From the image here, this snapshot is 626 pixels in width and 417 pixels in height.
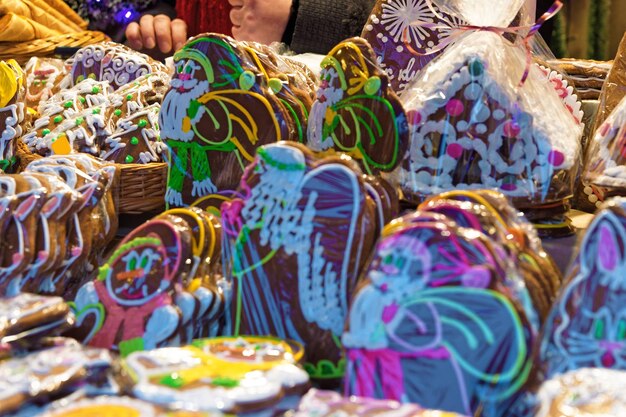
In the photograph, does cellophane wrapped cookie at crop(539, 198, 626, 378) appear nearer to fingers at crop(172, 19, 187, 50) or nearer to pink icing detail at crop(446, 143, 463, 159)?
pink icing detail at crop(446, 143, 463, 159)

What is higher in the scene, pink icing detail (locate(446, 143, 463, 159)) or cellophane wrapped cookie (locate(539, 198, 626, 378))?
pink icing detail (locate(446, 143, 463, 159))

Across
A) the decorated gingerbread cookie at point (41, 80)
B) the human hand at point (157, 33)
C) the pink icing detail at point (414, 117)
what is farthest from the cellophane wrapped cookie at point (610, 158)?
the human hand at point (157, 33)

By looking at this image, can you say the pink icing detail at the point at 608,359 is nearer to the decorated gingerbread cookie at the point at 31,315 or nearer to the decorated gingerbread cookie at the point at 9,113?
the decorated gingerbread cookie at the point at 31,315

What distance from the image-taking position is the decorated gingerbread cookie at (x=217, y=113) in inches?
49.3

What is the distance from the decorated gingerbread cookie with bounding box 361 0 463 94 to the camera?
1.63 metres

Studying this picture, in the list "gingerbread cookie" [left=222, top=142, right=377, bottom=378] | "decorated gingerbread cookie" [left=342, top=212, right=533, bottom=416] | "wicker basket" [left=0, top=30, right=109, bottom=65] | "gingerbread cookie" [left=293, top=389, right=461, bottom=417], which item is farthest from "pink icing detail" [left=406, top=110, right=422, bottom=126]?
"wicker basket" [left=0, top=30, right=109, bottom=65]

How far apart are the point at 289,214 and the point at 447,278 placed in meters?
0.24

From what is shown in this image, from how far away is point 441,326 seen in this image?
2.55 ft

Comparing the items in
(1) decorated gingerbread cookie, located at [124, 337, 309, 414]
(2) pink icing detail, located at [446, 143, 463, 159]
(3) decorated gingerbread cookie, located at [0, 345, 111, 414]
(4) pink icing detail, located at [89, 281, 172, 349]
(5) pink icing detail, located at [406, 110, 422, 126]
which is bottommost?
(4) pink icing detail, located at [89, 281, 172, 349]

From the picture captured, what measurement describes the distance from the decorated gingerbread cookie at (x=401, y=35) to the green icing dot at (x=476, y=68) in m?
0.39

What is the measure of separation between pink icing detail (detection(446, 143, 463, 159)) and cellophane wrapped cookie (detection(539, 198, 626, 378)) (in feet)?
1.54

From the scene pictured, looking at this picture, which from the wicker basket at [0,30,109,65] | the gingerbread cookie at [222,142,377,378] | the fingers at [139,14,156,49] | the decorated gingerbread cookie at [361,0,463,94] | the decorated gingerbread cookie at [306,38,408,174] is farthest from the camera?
the fingers at [139,14,156,49]

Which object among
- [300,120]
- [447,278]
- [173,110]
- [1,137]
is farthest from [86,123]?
[447,278]

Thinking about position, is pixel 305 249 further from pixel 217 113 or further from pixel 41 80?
pixel 41 80
